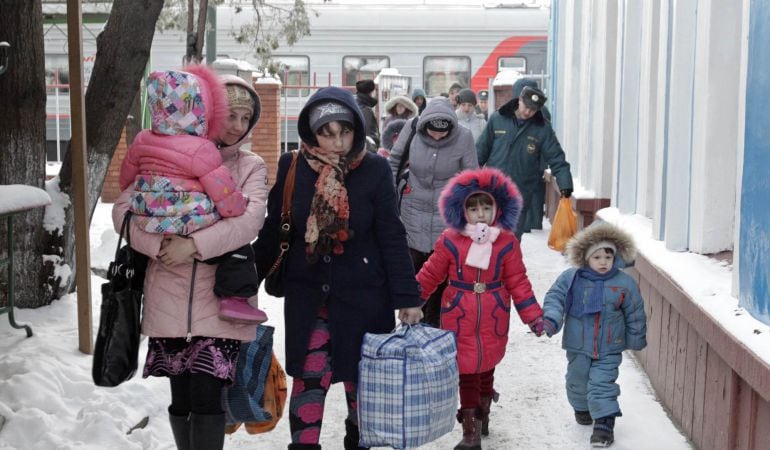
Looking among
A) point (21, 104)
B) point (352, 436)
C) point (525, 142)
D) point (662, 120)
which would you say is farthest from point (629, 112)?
point (352, 436)

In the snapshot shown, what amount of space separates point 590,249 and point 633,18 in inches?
158

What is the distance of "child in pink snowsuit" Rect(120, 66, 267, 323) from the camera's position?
3.85 m

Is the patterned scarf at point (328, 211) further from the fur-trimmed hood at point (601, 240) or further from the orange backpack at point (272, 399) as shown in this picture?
the fur-trimmed hood at point (601, 240)

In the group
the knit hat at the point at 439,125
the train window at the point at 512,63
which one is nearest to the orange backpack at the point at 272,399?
the knit hat at the point at 439,125

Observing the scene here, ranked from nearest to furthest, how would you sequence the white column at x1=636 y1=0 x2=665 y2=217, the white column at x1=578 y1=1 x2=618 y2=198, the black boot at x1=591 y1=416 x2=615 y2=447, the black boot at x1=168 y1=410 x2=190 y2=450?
the black boot at x1=168 y1=410 x2=190 y2=450
the black boot at x1=591 y1=416 x2=615 y2=447
the white column at x1=636 y1=0 x2=665 y2=217
the white column at x1=578 y1=1 x2=618 y2=198

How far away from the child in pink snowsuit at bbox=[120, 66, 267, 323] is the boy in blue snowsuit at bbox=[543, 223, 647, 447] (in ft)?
6.08

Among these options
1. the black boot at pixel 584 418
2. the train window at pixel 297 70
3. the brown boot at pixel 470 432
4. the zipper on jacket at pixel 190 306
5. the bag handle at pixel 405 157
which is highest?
the train window at pixel 297 70

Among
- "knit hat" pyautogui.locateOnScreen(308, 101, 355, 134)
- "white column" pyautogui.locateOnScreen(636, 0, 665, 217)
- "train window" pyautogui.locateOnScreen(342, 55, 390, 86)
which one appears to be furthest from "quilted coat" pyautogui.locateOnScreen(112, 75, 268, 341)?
"train window" pyautogui.locateOnScreen(342, 55, 390, 86)

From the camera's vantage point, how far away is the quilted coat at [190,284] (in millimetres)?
3889

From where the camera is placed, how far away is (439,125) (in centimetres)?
664

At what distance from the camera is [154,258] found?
12.9 ft

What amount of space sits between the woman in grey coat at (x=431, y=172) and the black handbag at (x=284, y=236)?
2319 millimetres

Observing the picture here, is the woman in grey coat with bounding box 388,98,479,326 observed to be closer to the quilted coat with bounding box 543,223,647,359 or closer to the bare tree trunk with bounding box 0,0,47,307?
the quilted coat with bounding box 543,223,647,359

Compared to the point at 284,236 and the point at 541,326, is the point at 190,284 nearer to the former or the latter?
the point at 284,236
